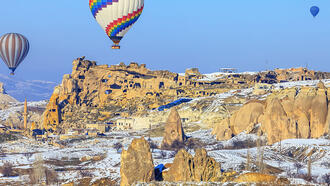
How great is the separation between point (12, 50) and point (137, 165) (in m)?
79.6

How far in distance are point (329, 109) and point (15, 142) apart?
231 ft

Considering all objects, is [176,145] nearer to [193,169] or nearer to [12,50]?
[12,50]

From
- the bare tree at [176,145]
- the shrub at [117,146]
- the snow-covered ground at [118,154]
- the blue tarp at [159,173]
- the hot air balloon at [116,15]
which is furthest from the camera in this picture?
the shrub at [117,146]

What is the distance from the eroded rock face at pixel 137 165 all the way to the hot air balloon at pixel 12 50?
74.3m

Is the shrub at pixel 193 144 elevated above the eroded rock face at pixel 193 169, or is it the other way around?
the shrub at pixel 193 144

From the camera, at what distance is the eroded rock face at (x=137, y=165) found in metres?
103

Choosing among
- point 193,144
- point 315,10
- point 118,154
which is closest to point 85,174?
point 118,154

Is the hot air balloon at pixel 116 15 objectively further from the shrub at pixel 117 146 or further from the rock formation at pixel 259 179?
the shrub at pixel 117 146

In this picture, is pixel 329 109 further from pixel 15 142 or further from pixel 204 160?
pixel 15 142

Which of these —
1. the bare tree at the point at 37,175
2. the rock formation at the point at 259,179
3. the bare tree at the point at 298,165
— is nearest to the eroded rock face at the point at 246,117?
the bare tree at the point at 298,165

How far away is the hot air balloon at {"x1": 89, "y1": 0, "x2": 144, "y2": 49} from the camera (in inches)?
4914

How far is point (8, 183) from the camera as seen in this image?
4988 inches

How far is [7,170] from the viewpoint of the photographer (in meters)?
140

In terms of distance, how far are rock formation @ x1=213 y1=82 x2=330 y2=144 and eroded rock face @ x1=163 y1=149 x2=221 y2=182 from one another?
46.6m
